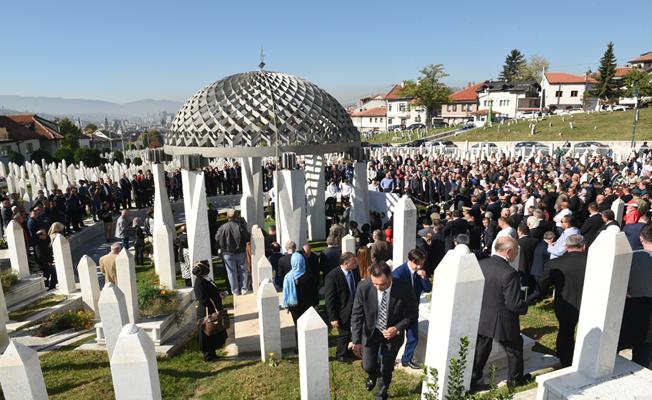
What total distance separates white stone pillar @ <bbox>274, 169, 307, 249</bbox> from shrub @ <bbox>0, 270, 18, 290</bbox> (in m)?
5.78

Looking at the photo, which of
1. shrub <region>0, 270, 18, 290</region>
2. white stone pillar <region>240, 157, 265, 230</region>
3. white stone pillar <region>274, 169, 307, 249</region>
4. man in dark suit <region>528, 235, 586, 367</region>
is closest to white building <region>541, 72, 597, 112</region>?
white stone pillar <region>240, 157, 265, 230</region>

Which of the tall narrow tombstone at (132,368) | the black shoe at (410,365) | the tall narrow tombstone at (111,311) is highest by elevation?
the tall narrow tombstone at (132,368)

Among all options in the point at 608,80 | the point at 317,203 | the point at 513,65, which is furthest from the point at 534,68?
the point at 317,203

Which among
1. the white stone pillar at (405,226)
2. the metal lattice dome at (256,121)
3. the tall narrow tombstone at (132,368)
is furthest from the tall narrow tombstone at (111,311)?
the metal lattice dome at (256,121)

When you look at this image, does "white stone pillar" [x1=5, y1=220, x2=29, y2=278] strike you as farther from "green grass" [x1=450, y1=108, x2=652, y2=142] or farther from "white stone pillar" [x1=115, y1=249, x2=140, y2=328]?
"green grass" [x1=450, y1=108, x2=652, y2=142]

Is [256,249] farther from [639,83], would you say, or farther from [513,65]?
[513,65]

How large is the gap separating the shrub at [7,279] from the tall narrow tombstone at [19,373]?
557cm

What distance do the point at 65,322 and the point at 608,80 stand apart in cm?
6961

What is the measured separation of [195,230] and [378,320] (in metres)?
6.33

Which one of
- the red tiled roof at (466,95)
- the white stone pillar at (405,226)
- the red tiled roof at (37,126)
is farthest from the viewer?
the red tiled roof at (466,95)

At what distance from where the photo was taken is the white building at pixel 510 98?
68.0 m

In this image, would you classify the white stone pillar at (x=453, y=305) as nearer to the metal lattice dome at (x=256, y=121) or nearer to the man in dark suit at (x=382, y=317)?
the man in dark suit at (x=382, y=317)

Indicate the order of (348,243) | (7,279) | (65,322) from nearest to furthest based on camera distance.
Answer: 1. (65,322)
2. (348,243)
3. (7,279)

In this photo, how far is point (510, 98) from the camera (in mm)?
68438
